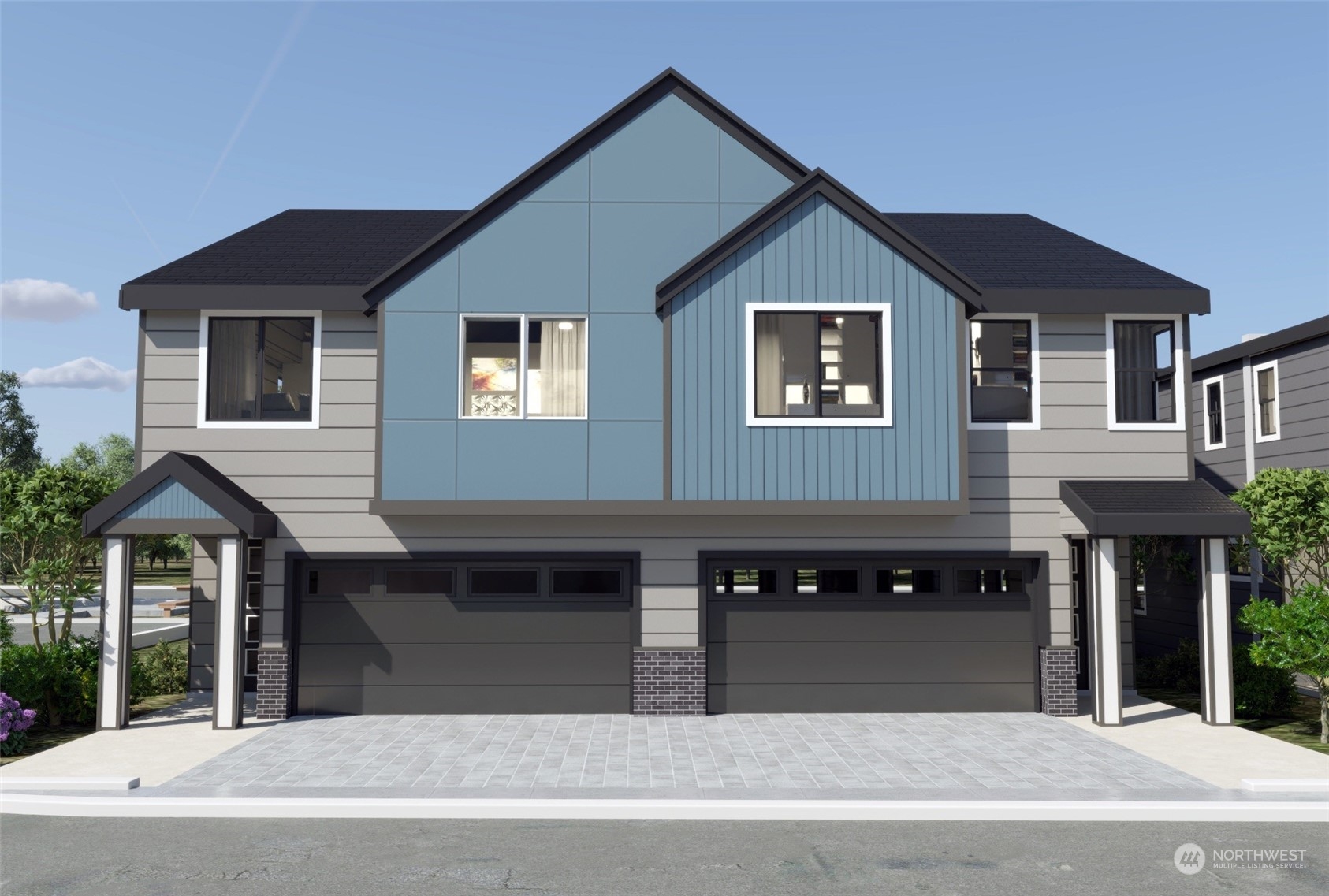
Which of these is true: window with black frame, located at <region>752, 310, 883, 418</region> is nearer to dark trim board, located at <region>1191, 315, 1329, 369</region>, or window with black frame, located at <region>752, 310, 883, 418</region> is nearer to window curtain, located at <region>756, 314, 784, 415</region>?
window curtain, located at <region>756, 314, 784, 415</region>

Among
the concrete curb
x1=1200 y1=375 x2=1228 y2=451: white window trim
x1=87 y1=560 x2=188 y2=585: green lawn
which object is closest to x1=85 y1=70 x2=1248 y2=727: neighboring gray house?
the concrete curb

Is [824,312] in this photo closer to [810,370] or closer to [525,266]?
[810,370]

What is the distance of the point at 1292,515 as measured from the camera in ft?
49.0

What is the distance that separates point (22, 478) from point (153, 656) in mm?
3612

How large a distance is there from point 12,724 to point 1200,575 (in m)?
16.0

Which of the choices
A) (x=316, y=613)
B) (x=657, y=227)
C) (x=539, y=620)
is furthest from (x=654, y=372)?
(x=316, y=613)

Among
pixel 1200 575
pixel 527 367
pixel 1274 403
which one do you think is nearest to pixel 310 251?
pixel 527 367

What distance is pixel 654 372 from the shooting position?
14.4m

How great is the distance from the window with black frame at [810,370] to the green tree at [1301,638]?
19.0 feet

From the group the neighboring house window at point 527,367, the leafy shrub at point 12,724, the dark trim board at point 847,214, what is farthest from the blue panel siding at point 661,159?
the leafy shrub at point 12,724

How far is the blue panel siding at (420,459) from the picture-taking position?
14.3 meters

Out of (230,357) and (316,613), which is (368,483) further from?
(230,357)

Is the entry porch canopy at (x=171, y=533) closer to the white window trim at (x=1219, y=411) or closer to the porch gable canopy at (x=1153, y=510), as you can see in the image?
the porch gable canopy at (x=1153, y=510)

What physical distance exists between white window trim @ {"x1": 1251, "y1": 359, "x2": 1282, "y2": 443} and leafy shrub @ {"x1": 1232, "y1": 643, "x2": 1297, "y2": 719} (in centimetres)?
582
